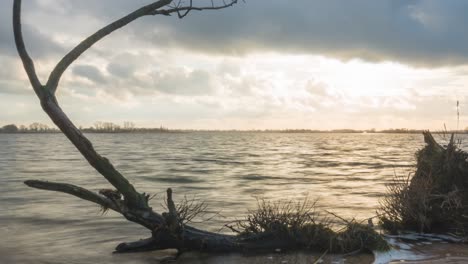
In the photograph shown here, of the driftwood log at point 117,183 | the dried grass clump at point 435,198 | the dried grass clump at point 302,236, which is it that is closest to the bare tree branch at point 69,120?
the driftwood log at point 117,183

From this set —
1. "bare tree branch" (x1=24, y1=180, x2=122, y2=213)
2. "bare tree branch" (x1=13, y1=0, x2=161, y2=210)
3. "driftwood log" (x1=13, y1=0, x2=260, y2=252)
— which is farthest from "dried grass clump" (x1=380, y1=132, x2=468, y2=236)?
"bare tree branch" (x1=24, y1=180, x2=122, y2=213)

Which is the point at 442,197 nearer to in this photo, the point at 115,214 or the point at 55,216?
the point at 115,214

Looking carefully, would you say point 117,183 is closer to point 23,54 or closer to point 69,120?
point 69,120

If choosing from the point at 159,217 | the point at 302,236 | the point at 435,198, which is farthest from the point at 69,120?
the point at 435,198

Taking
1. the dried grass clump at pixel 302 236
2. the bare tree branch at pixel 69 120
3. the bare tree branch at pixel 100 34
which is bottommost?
the dried grass clump at pixel 302 236

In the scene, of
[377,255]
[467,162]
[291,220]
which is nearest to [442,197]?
[467,162]

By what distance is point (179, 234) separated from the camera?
9.43 meters

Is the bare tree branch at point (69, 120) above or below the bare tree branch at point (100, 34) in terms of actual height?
below

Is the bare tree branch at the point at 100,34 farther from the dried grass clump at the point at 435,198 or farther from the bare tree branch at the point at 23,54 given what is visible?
the dried grass clump at the point at 435,198

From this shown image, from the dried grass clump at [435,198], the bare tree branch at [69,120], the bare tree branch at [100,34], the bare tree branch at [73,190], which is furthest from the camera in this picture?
the dried grass clump at [435,198]

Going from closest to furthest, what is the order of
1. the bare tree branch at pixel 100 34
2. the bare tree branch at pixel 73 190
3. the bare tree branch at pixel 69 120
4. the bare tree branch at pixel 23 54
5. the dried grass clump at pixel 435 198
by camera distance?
the bare tree branch at pixel 23 54 → the bare tree branch at pixel 69 120 → the bare tree branch at pixel 73 190 → the bare tree branch at pixel 100 34 → the dried grass clump at pixel 435 198

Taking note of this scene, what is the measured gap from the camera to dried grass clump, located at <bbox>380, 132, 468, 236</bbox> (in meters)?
11.3

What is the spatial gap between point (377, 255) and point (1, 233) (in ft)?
36.7

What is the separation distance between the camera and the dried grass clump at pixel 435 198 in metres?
11.3
